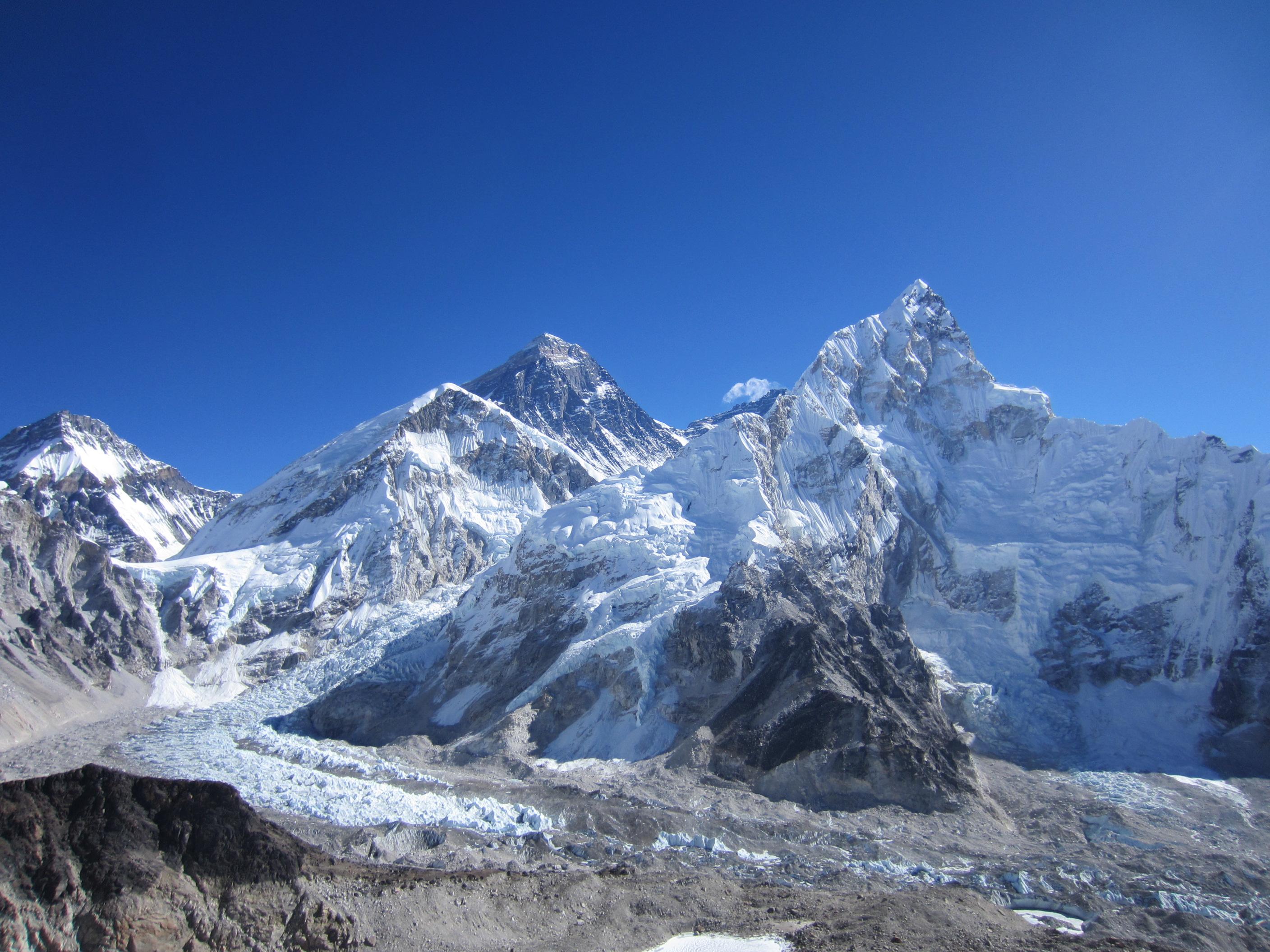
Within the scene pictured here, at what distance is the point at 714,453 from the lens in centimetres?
11012

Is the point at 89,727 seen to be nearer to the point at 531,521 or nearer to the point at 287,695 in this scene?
the point at 287,695

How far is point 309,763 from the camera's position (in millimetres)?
67188

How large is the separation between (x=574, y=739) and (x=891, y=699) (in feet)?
99.9

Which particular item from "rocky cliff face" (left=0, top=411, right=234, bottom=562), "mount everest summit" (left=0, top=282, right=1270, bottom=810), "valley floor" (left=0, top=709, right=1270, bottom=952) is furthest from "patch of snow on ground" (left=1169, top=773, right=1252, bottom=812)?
"rocky cliff face" (left=0, top=411, right=234, bottom=562)

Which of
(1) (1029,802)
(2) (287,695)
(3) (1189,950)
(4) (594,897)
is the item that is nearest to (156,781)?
(4) (594,897)

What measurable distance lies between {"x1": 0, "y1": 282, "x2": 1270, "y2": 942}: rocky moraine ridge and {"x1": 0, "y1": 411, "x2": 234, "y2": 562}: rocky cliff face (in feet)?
116

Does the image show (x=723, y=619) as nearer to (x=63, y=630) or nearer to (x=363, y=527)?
(x=363, y=527)

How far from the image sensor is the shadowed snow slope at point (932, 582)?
75000 millimetres

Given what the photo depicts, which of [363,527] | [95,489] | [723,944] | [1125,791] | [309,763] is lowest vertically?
[309,763]

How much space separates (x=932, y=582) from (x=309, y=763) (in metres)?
87.8

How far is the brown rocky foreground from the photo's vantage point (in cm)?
2169

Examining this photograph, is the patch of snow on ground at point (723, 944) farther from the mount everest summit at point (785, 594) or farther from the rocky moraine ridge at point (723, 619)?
the mount everest summit at point (785, 594)

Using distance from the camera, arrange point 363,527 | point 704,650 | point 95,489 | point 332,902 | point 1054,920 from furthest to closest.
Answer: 1. point 95,489
2. point 363,527
3. point 704,650
4. point 1054,920
5. point 332,902

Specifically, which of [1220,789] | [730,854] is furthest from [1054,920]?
[1220,789]
